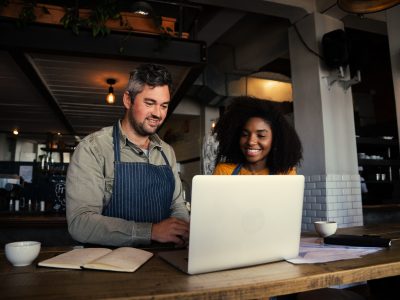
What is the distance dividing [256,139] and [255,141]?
0.04 feet

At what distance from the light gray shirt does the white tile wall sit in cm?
232

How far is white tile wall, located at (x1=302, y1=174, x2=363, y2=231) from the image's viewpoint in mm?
3635

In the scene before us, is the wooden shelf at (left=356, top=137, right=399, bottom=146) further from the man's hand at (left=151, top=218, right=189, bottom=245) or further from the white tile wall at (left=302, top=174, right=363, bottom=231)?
the man's hand at (left=151, top=218, right=189, bottom=245)

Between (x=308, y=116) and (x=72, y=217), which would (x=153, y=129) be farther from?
(x=308, y=116)

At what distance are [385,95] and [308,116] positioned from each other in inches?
165

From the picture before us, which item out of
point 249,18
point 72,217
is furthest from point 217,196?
point 249,18

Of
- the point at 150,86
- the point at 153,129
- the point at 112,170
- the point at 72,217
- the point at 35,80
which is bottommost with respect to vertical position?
the point at 72,217

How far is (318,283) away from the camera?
81cm

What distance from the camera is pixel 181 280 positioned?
0.78m

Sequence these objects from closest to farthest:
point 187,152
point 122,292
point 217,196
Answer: point 122,292 < point 217,196 < point 187,152

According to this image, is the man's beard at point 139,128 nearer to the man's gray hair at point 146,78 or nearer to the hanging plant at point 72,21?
the man's gray hair at point 146,78

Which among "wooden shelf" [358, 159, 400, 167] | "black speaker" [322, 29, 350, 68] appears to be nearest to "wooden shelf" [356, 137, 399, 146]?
"wooden shelf" [358, 159, 400, 167]

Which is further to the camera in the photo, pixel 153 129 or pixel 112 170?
pixel 153 129

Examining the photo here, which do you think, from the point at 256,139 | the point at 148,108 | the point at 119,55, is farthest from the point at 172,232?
the point at 119,55
